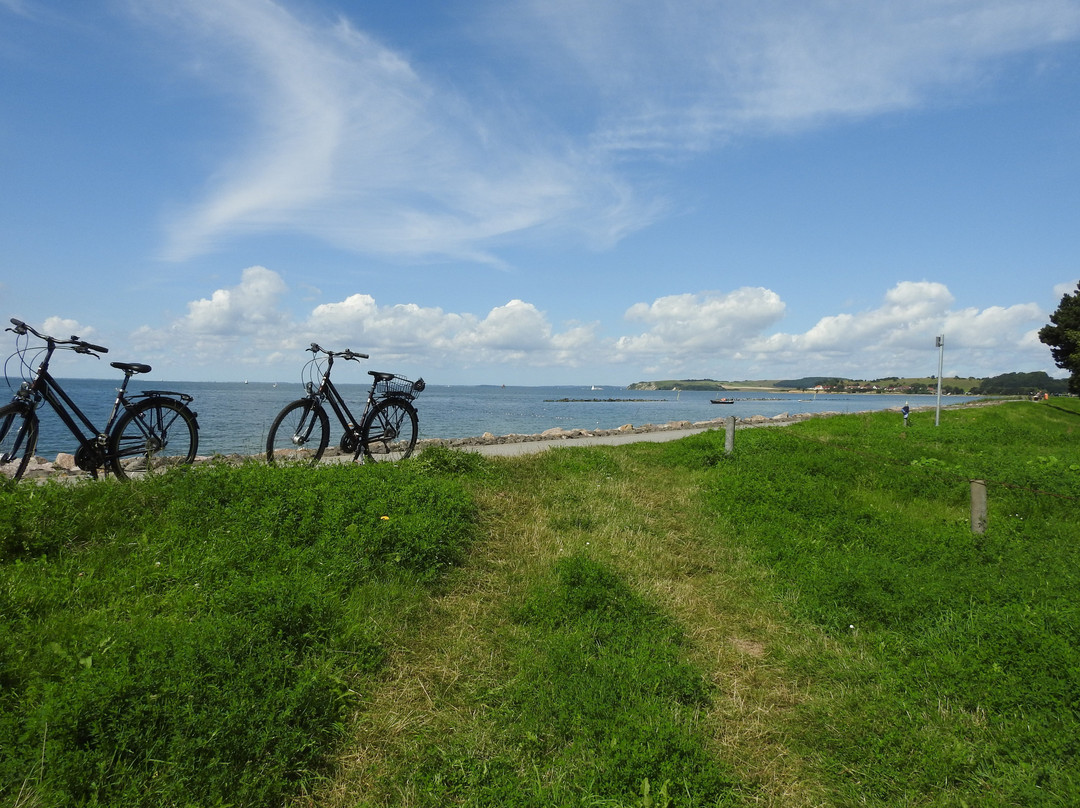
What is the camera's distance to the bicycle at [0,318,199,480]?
6.62m

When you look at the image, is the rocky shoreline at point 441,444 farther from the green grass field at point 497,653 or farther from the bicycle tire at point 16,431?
the green grass field at point 497,653

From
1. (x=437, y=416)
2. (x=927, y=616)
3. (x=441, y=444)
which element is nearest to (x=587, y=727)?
(x=927, y=616)

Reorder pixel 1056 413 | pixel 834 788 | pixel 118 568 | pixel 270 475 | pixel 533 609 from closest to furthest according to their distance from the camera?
pixel 834 788
pixel 118 568
pixel 533 609
pixel 270 475
pixel 1056 413

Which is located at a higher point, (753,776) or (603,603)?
(603,603)

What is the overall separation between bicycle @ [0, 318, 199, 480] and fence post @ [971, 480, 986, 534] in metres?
10.6

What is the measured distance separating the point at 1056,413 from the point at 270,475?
1915 inches

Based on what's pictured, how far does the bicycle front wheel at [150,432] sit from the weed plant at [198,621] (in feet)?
3.12

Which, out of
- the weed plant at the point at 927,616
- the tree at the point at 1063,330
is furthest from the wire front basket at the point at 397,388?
the tree at the point at 1063,330

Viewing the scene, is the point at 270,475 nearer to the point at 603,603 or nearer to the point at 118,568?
the point at 118,568

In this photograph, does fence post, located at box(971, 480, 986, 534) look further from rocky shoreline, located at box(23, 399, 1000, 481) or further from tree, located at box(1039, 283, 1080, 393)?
tree, located at box(1039, 283, 1080, 393)

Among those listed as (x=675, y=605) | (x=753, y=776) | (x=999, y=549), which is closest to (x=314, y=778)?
(x=753, y=776)

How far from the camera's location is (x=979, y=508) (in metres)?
8.24

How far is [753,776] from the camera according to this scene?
378 centimetres

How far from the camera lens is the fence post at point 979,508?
8211 millimetres
